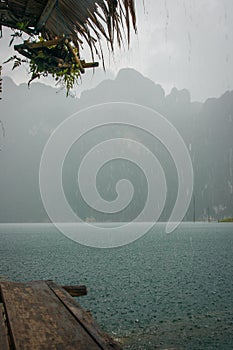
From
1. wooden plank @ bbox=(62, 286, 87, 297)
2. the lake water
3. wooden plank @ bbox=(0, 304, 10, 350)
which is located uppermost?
wooden plank @ bbox=(0, 304, 10, 350)

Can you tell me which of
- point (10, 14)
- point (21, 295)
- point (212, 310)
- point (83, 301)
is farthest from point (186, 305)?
point (10, 14)

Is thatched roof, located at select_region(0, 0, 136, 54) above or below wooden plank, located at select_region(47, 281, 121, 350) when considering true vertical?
above

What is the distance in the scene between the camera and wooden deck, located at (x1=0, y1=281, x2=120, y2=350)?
246 cm

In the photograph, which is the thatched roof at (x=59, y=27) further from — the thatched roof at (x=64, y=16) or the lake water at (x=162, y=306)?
the lake water at (x=162, y=306)

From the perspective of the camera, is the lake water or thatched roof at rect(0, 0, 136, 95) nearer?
thatched roof at rect(0, 0, 136, 95)

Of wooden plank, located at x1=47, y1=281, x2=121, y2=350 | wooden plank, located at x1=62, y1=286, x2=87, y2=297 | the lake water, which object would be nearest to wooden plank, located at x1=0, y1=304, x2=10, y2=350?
wooden plank, located at x1=47, y1=281, x2=121, y2=350

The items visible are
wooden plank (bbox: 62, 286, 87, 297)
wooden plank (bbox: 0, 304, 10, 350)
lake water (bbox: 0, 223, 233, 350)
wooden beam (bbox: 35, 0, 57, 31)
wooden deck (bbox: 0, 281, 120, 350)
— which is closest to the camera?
wooden plank (bbox: 0, 304, 10, 350)

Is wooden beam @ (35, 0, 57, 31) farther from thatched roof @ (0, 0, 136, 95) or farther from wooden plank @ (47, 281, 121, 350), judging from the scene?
wooden plank @ (47, 281, 121, 350)

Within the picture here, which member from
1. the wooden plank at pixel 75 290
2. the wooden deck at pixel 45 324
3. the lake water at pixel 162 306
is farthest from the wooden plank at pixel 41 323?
the lake water at pixel 162 306

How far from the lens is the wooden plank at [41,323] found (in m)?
2.47

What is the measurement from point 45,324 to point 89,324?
39 centimetres

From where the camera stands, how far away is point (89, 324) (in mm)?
2936

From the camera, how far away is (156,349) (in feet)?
46.0

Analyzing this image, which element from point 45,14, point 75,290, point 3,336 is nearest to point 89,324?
point 3,336
